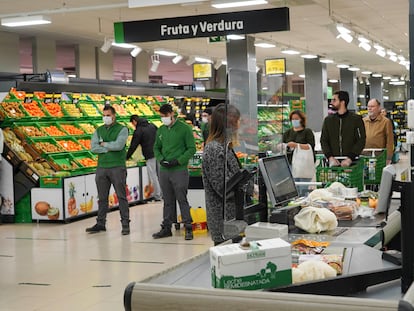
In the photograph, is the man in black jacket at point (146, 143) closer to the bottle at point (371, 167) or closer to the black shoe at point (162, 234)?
the black shoe at point (162, 234)

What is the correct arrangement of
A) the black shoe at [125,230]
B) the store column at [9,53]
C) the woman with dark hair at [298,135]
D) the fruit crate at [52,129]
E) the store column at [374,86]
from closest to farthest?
the woman with dark hair at [298,135], the black shoe at [125,230], the fruit crate at [52,129], the store column at [9,53], the store column at [374,86]

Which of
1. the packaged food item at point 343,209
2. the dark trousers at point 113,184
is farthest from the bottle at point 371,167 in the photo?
the dark trousers at point 113,184

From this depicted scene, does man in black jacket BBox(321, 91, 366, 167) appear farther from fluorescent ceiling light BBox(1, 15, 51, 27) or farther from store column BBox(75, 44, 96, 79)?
store column BBox(75, 44, 96, 79)

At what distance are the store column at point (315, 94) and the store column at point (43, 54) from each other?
9.39 meters

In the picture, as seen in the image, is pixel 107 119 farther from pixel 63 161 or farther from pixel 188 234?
pixel 63 161

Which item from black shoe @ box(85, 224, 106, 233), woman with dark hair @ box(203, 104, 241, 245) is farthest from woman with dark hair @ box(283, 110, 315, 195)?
woman with dark hair @ box(203, 104, 241, 245)

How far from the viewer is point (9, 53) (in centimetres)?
1523

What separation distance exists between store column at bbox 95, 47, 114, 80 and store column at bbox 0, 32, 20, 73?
336cm

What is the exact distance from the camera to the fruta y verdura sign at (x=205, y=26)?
8.91 m

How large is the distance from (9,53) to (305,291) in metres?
14.2

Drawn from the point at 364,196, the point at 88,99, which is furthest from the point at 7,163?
the point at 364,196

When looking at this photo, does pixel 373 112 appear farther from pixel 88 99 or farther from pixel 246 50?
pixel 246 50

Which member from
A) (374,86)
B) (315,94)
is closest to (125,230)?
(315,94)

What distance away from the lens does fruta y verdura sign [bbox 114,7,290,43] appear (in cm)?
891
